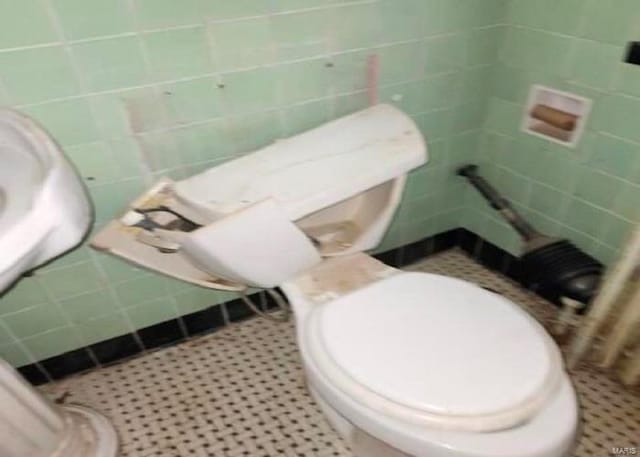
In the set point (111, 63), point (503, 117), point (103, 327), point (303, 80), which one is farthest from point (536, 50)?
point (103, 327)

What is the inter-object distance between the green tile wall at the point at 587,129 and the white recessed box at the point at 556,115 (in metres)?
0.02

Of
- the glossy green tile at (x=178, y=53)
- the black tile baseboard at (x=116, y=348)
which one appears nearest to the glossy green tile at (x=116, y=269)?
the black tile baseboard at (x=116, y=348)

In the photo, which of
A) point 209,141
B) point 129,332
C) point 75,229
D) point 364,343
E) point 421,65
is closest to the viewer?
point 75,229

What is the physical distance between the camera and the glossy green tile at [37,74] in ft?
2.67

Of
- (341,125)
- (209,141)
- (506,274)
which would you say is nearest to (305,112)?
(341,125)

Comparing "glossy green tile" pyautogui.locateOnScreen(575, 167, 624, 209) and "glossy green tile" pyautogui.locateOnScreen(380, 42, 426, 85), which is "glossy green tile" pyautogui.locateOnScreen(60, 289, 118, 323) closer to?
"glossy green tile" pyautogui.locateOnScreen(380, 42, 426, 85)

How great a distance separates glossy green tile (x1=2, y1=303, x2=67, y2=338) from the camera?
3.63ft

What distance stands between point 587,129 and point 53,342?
4.71ft

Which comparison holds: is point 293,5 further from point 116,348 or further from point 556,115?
point 116,348

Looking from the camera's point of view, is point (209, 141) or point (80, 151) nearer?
point (80, 151)

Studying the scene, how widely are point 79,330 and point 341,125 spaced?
2.80 ft

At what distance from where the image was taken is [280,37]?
39.1 inches

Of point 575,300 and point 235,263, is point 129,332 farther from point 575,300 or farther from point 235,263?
point 575,300

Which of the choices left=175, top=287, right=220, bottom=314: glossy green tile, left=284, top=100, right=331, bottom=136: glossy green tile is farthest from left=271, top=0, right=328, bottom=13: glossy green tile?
left=175, top=287, right=220, bottom=314: glossy green tile
